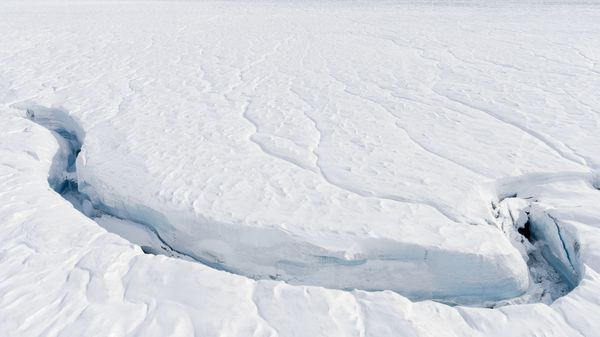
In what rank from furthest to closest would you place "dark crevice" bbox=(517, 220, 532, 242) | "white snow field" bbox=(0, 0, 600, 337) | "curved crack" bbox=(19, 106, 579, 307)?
"dark crevice" bbox=(517, 220, 532, 242) < "curved crack" bbox=(19, 106, 579, 307) < "white snow field" bbox=(0, 0, 600, 337)

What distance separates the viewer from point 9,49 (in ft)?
17.7

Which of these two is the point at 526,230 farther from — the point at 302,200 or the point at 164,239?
the point at 164,239

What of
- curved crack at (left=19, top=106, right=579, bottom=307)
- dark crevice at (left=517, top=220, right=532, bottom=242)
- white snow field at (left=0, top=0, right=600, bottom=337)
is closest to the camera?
white snow field at (left=0, top=0, right=600, bottom=337)

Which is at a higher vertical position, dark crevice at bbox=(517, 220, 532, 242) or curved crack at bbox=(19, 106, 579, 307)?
dark crevice at bbox=(517, 220, 532, 242)

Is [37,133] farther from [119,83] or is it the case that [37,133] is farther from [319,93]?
[319,93]

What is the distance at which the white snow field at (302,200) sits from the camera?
59.3 inches

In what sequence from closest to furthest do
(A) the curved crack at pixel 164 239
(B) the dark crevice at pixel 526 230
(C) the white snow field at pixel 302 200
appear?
(C) the white snow field at pixel 302 200
(A) the curved crack at pixel 164 239
(B) the dark crevice at pixel 526 230

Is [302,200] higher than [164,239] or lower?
higher

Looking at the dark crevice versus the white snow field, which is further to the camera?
the dark crevice

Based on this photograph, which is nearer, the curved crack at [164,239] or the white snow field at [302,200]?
the white snow field at [302,200]

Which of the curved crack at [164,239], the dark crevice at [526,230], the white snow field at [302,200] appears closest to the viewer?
the white snow field at [302,200]

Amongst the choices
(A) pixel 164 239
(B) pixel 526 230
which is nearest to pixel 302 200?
(A) pixel 164 239

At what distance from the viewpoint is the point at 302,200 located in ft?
6.82

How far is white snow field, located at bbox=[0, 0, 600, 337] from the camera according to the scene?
59.3 inches
